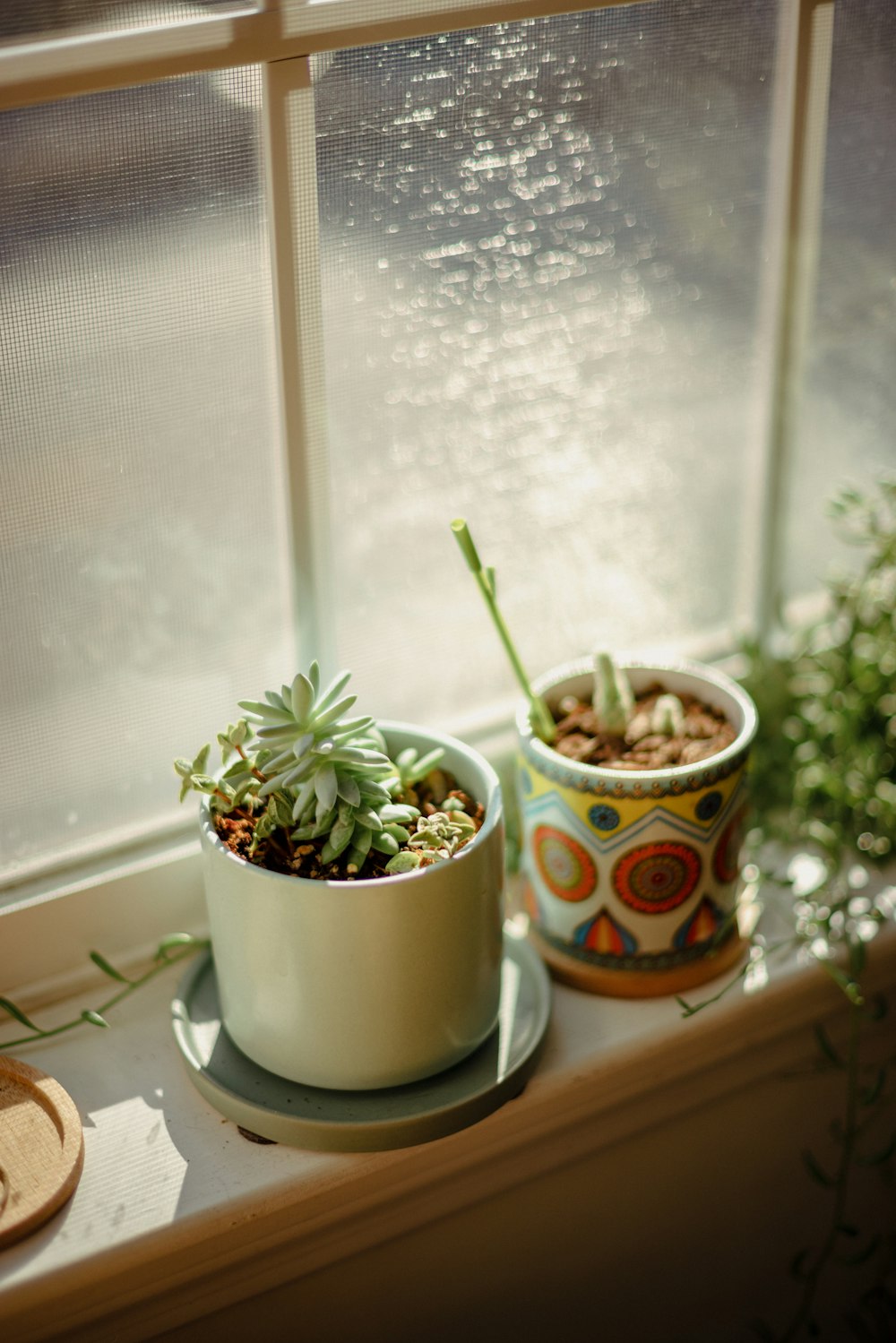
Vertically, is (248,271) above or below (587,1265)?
above

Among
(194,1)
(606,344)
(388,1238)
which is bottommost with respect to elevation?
(388,1238)

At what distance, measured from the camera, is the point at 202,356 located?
710 millimetres

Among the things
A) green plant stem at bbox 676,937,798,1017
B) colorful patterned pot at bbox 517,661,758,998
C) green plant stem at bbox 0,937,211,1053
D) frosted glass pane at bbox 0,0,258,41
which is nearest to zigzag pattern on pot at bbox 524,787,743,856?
colorful patterned pot at bbox 517,661,758,998

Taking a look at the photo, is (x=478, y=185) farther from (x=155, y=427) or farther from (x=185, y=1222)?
(x=185, y=1222)

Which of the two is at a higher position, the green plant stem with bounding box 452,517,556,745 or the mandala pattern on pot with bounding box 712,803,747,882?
the green plant stem with bounding box 452,517,556,745

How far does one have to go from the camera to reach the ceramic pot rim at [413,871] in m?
0.63

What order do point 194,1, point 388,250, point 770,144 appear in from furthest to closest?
point 770,144 → point 388,250 → point 194,1

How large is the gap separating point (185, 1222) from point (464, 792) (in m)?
0.27

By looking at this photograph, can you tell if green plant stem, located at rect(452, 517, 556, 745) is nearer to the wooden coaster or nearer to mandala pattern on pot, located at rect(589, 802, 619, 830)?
mandala pattern on pot, located at rect(589, 802, 619, 830)

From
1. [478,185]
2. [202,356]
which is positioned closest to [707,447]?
[478,185]

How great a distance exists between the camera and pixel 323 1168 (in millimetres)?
682

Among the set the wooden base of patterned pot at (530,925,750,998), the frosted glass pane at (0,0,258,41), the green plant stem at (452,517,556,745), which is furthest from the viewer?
the wooden base of patterned pot at (530,925,750,998)

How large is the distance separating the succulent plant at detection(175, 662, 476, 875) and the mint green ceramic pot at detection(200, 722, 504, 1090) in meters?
0.03

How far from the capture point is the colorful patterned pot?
0.74 m
